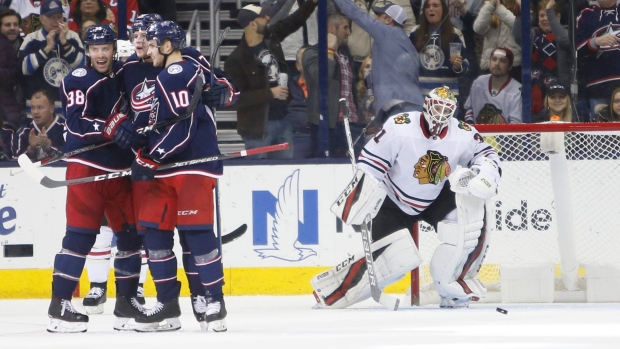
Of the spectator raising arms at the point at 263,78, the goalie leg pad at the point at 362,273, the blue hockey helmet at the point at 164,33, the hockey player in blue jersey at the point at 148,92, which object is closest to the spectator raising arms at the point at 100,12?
the spectator raising arms at the point at 263,78

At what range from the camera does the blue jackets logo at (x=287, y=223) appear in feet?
24.4

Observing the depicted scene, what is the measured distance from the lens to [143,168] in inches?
204

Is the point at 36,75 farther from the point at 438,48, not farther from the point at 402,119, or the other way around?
the point at 402,119

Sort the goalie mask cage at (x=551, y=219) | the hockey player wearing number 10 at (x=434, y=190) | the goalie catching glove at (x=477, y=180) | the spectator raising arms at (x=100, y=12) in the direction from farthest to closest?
1. the spectator raising arms at (x=100, y=12)
2. the goalie mask cage at (x=551, y=219)
3. the hockey player wearing number 10 at (x=434, y=190)
4. the goalie catching glove at (x=477, y=180)

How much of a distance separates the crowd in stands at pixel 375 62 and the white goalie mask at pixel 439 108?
1.23 meters

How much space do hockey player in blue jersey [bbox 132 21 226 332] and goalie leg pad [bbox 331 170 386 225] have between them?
1.16m

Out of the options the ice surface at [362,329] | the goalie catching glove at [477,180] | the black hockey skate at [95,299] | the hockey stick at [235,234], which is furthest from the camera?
the hockey stick at [235,234]

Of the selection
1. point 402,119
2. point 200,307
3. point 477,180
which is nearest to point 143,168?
point 200,307

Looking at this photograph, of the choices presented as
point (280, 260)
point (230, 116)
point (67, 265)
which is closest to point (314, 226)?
point (280, 260)

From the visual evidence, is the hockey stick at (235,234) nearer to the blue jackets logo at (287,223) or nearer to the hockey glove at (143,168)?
the blue jackets logo at (287,223)

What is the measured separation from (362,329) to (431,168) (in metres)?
1.21

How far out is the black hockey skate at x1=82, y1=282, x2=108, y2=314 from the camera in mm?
6465

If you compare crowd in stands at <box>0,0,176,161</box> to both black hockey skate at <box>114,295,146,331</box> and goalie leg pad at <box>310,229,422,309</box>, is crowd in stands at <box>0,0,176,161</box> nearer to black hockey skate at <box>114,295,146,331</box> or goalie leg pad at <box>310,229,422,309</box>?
goalie leg pad at <box>310,229,422,309</box>

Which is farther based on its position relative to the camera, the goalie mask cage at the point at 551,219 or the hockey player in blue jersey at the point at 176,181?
the goalie mask cage at the point at 551,219
